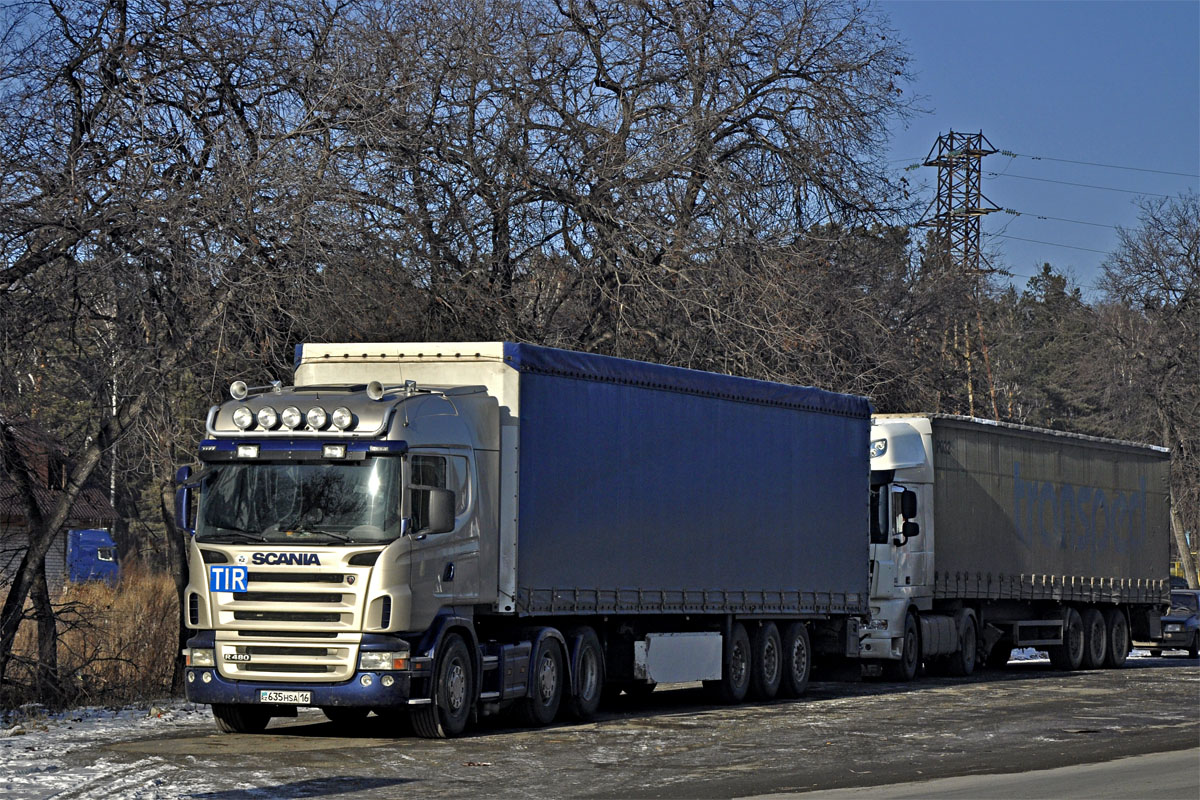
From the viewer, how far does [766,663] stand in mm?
22047

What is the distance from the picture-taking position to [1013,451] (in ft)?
95.9

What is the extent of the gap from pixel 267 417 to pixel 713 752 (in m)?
5.11

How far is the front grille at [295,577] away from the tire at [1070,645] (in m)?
17.6

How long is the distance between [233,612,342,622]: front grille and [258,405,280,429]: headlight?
5.69 ft

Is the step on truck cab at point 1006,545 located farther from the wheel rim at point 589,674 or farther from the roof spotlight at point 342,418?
the roof spotlight at point 342,418

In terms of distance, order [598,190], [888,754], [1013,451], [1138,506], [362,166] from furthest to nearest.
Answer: [1138,506] < [1013,451] < [598,190] < [362,166] < [888,754]

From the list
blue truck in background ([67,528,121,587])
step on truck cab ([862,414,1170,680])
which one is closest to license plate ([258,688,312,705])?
step on truck cab ([862,414,1170,680])

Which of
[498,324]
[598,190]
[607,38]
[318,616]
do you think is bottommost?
[318,616]

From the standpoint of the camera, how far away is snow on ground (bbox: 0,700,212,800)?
12578 millimetres

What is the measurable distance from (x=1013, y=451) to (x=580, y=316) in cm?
828

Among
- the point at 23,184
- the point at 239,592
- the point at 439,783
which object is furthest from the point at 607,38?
the point at 439,783

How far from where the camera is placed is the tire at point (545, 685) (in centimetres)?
1767

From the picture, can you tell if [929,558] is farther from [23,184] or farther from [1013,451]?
[23,184]

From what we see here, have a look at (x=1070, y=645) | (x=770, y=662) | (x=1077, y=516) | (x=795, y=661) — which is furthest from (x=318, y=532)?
(x=1077, y=516)
